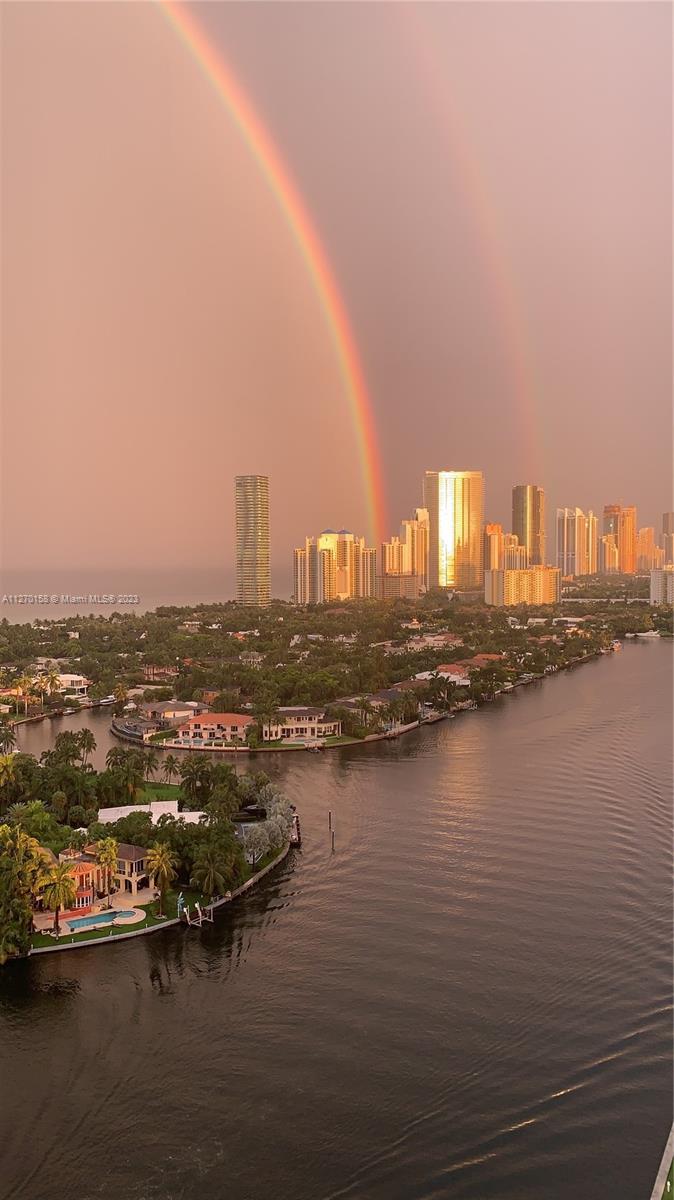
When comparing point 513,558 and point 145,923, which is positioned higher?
point 513,558

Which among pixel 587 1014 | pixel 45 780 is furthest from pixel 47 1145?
pixel 45 780

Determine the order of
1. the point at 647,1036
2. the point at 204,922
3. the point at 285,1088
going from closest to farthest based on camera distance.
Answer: the point at 285,1088, the point at 647,1036, the point at 204,922

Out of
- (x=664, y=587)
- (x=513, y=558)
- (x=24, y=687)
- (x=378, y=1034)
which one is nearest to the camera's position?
(x=378, y=1034)

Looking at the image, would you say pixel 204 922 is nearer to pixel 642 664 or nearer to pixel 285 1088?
pixel 285 1088

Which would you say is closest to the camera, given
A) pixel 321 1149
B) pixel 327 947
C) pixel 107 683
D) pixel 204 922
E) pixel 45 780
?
pixel 321 1149

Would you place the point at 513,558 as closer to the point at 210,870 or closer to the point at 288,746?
the point at 288,746

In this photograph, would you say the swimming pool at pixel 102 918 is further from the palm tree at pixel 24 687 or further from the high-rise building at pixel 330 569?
the high-rise building at pixel 330 569

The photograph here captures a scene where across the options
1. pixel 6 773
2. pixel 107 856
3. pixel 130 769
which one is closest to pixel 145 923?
pixel 107 856
